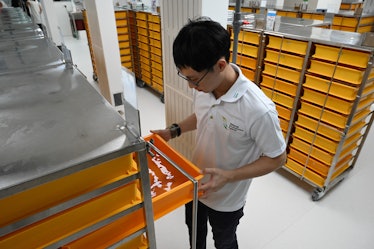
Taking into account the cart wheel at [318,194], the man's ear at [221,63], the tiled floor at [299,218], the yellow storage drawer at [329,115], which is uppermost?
the man's ear at [221,63]

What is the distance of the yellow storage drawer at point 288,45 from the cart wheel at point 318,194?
4.56 feet

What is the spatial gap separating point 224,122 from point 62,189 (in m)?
0.75

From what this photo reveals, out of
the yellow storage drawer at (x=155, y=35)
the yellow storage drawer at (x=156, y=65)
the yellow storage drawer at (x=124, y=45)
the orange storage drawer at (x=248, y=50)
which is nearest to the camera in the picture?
the orange storage drawer at (x=248, y=50)

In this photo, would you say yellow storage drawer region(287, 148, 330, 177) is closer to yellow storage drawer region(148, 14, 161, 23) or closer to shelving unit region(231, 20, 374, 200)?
shelving unit region(231, 20, 374, 200)

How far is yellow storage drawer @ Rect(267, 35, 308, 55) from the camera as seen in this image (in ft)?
7.36

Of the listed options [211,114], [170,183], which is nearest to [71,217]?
[170,183]

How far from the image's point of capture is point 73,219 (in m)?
0.69

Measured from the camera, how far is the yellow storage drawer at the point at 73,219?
607 mm

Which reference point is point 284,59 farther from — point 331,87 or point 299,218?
point 299,218

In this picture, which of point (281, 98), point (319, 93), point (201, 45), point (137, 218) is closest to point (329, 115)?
point (319, 93)

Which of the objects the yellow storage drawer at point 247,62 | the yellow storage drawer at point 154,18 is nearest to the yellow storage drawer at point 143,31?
the yellow storage drawer at point 154,18

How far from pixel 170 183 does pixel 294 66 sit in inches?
72.6

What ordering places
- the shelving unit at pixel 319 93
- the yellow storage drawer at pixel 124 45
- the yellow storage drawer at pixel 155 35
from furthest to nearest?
the yellow storage drawer at pixel 124 45 → the yellow storage drawer at pixel 155 35 → the shelving unit at pixel 319 93

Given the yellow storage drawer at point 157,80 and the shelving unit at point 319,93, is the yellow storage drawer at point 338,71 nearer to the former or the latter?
the shelving unit at point 319,93
